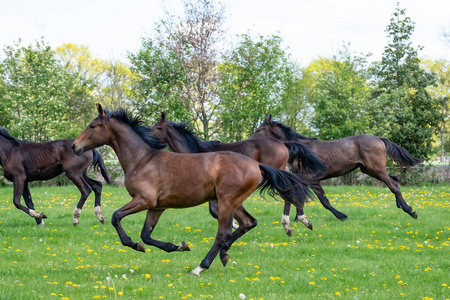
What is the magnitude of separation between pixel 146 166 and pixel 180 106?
70.8ft

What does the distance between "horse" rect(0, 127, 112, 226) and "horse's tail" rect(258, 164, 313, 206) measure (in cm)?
559

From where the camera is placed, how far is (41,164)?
1276 cm

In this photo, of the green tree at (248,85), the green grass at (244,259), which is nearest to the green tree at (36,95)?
the green tree at (248,85)

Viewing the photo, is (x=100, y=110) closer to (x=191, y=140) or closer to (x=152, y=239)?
(x=152, y=239)

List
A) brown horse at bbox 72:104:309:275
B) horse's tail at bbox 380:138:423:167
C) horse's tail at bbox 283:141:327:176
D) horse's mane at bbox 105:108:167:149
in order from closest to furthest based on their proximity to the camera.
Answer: brown horse at bbox 72:104:309:275 → horse's mane at bbox 105:108:167:149 → horse's tail at bbox 283:141:327:176 → horse's tail at bbox 380:138:423:167

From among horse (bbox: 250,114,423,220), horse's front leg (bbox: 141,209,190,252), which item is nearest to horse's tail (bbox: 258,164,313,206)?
horse's front leg (bbox: 141,209,190,252)

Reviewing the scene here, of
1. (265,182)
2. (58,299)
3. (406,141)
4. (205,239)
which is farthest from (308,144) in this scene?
(406,141)

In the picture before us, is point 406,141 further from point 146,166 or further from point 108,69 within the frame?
point 108,69

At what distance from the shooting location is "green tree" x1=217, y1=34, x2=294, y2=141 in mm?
31016

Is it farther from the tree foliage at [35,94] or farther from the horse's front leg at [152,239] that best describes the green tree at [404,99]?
the horse's front leg at [152,239]

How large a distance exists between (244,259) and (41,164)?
22.3 feet

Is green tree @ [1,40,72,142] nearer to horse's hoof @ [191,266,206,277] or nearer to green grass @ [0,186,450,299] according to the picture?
green grass @ [0,186,450,299]

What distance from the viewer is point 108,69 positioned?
54.9m

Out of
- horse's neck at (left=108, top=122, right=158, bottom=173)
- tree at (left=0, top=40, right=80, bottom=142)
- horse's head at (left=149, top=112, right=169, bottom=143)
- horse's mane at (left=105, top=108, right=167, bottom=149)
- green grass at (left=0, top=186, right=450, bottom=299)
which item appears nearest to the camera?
green grass at (left=0, top=186, right=450, bottom=299)
